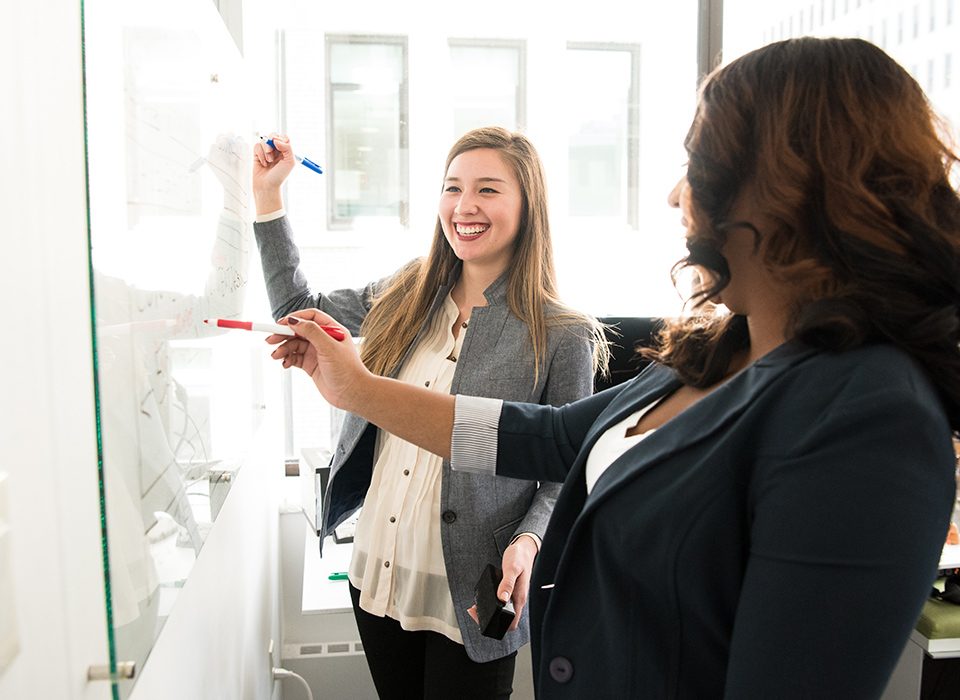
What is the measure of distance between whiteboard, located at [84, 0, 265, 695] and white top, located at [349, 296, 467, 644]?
0.34m

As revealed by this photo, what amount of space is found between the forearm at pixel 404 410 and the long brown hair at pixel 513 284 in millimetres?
382

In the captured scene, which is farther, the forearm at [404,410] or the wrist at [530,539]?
the wrist at [530,539]

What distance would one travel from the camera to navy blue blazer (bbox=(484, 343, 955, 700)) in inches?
24.2

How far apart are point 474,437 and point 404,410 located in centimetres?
11

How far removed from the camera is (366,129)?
9.28ft

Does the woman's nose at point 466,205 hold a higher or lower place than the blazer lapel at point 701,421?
higher

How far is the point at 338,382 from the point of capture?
1164 mm

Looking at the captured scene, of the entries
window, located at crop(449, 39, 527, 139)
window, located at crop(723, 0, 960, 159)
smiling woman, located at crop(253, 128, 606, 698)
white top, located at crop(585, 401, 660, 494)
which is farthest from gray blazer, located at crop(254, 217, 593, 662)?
window, located at crop(723, 0, 960, 159)

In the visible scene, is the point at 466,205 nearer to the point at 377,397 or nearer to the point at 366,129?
the point at 377,397

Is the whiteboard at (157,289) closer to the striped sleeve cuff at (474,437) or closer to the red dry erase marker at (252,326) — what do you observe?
the red dry erase marker at (252,326)

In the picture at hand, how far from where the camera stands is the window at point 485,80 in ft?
9.35

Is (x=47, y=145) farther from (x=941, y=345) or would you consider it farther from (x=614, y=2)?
(x=614, y=2)

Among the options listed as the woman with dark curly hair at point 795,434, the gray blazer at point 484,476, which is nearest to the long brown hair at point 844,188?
the woman with dark curly hair at point 795,434

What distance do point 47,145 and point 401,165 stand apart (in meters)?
2.35
